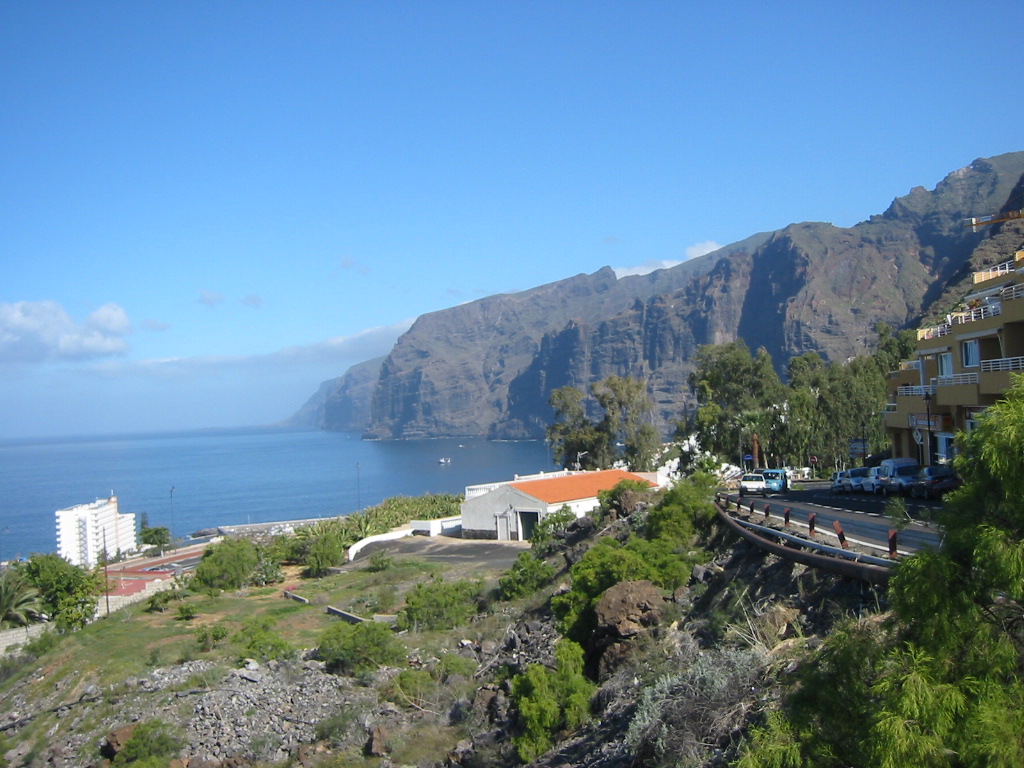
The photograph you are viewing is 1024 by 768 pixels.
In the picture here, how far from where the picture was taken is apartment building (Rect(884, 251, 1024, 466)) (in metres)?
25.5

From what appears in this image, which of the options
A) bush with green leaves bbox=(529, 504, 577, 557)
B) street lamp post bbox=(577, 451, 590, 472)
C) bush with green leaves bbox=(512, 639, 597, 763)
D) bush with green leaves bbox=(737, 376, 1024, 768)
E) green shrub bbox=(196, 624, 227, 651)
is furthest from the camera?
street lamp post bbox=(577, 451, 590, 472)

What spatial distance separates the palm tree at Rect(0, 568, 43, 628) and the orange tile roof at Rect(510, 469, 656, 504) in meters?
24.1

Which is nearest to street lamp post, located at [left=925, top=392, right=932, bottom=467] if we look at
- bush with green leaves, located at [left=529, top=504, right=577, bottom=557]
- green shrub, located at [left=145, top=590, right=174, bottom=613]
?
bush with green leaves, located at [left=529, top=504, right=577, bottom=557]

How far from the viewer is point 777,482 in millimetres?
34469

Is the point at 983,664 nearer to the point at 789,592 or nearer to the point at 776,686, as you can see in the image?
the point at 776,686

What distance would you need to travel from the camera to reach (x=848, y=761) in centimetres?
625

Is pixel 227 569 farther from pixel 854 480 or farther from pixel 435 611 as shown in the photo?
pixel 854 480

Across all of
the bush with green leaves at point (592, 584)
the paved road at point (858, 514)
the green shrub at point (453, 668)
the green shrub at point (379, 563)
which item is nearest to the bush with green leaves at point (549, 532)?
the green shrub at point (379, 563)

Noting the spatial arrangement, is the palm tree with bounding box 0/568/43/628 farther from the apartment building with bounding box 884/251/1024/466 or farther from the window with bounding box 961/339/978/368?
the window with bounding box 961/339/978/368

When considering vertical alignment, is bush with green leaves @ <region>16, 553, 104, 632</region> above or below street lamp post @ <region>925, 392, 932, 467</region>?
below

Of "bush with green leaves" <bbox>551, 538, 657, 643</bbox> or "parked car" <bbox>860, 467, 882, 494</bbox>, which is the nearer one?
"bush with green leaves" <bbox>551, 538, 657, 643</bbox>

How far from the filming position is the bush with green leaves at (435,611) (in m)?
27.3

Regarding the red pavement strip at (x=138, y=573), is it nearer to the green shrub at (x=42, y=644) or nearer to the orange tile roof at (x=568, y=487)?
the green shrub at (x=42, y=644)

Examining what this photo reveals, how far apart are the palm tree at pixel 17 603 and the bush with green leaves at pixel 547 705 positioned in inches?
1212
